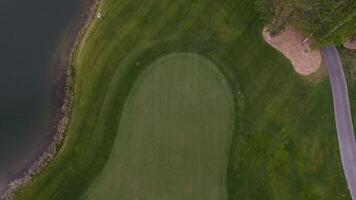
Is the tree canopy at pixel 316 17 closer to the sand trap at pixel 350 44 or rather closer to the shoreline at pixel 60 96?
the sand trap at pixel 350 44

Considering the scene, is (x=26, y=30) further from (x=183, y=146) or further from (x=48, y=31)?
(x=183, y=146)

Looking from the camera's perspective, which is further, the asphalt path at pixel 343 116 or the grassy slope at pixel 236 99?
the asphalt path at pixel 343 116

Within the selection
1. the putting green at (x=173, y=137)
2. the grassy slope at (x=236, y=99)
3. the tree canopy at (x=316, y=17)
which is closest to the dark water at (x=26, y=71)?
the grassy slope at (x=236, y=99)

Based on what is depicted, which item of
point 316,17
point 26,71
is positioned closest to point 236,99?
point 316,17

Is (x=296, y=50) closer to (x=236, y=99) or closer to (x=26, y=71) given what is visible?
(x=236, y=99)

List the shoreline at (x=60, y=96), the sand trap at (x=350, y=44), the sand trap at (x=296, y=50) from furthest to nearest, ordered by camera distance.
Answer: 1. the sand trap at (x=350, y=44)
2. the sand trap at (x=296, y=50)
3. the shoreline at (x=60, y=96)

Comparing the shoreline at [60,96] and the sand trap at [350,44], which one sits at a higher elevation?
the sand trap at [350,44]

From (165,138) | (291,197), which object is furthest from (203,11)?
(291,197)
